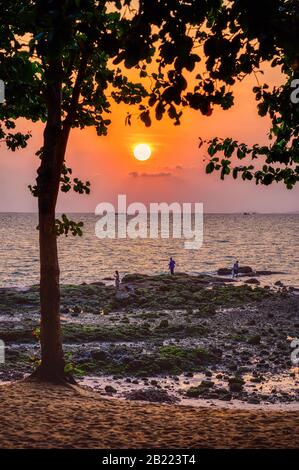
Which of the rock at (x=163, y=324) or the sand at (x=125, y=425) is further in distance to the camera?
the rock at (x=163, y=324)

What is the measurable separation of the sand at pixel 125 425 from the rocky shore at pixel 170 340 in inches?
108

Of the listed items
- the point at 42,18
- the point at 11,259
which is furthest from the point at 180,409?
the point at 11,259

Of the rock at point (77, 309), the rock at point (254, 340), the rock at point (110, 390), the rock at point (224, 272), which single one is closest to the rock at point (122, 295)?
the rock at point (77, 309)

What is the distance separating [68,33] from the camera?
5.41 meters

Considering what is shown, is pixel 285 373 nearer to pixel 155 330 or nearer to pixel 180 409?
pixel 155 330

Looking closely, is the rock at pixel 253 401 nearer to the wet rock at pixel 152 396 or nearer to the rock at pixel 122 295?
the wet rock at pixel 152 396

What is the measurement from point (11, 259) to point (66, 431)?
3260 inches

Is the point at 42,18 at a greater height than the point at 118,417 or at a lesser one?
greater

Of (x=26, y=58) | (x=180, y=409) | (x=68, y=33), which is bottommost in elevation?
(x=180, y=409)

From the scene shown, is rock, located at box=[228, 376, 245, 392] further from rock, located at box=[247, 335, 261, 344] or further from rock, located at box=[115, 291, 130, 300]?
rock, located at box=[115, 291, 130, 300]

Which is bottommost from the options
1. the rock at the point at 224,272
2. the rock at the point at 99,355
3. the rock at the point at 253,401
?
the rock at the point at 253,401

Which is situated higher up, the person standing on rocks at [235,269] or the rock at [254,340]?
the person standing on rocks at [235,269]

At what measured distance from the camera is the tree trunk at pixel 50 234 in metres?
13.6
